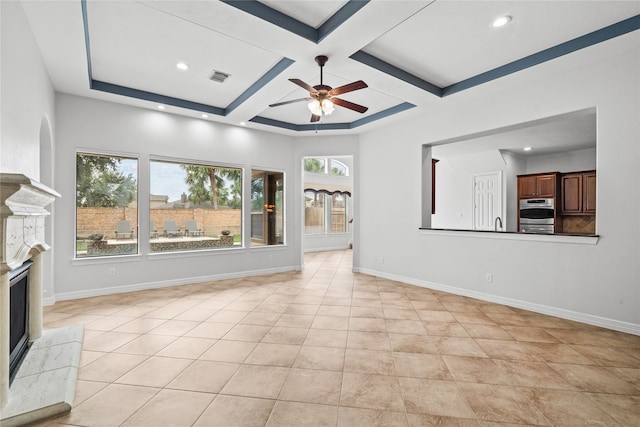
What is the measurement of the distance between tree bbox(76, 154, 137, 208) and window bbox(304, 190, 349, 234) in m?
5.84

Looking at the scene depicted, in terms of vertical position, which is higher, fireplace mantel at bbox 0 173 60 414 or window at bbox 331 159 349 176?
window at bbox 331 159 349 176

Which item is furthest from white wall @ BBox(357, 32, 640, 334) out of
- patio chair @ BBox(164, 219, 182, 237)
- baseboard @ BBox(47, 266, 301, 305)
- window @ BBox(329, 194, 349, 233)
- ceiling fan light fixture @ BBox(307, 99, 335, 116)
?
window @ BBox(329, 194, 349, 233)

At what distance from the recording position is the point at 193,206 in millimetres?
5594

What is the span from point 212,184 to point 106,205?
5.68 ft

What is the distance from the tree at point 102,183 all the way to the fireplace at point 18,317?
6.84 feet

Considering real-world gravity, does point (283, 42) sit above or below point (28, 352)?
above

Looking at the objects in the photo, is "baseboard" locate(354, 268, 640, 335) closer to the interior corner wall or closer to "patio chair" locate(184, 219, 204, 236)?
"patio chair" locate(184, 219, 204, 236)

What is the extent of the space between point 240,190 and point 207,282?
1.89m

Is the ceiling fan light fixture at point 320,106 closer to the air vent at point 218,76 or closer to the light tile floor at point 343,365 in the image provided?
the air vent at point 218,76

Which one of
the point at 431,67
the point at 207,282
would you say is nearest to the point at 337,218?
the point at 207,282

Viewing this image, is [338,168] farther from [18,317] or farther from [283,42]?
[18,317]

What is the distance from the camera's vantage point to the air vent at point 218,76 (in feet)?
13.3

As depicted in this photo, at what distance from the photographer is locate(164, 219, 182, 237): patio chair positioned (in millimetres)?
5270

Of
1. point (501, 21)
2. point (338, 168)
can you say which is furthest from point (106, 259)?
point (338, 168)
